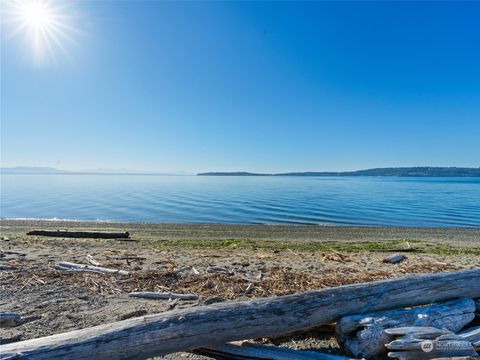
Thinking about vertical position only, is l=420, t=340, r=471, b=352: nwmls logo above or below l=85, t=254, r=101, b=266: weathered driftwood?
above

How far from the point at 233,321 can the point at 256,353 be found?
0.48m

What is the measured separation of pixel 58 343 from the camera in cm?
314

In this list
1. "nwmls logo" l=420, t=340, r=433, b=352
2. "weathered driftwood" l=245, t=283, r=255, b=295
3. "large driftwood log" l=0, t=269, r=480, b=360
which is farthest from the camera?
"weathered driftwood" l=245, t=283, r=255, b=295

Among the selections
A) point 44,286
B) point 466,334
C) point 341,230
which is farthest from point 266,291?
point 341,230

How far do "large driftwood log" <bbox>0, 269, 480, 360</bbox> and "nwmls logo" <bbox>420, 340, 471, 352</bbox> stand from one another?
746 mm

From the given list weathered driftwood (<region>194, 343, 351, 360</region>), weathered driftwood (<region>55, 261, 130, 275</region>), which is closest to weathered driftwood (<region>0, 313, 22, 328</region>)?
weathered driftwood (<region>194, 343, 351, 360</region>)

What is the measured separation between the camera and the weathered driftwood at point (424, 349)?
3465 mm

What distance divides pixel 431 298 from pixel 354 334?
1581 millimetres

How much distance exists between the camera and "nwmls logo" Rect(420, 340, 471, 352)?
11.3 ft

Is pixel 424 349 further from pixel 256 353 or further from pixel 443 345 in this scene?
pixel 256 353

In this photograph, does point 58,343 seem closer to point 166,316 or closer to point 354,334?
point 166,316

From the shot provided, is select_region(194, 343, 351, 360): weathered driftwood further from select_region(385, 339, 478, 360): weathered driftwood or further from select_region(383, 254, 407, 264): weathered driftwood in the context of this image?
select_region(383, 254, 407, 264): weathered driftwood

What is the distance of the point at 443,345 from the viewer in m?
3.52

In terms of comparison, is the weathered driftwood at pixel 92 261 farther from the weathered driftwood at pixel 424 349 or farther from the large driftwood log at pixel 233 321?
the weathered driftwood at pixel 424 349
